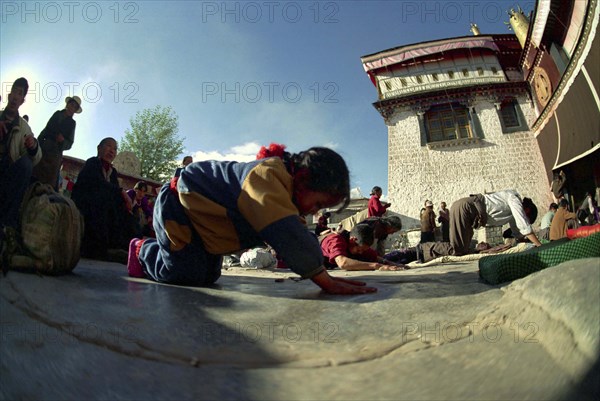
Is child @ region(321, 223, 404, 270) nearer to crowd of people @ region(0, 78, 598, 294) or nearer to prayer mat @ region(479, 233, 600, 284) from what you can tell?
crowd of people @ region(0, 78, 598, 294)

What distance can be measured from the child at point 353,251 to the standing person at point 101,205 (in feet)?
7.75

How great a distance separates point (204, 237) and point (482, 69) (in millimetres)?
19010

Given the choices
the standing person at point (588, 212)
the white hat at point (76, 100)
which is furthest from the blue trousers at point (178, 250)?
the standing person at point (588, 212)

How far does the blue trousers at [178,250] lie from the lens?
187cm

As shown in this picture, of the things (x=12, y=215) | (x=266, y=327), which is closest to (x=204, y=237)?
(x=266, y=327)

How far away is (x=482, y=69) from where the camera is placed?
16.9 m

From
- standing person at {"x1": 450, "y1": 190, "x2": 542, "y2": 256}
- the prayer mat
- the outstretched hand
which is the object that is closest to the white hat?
the outstretched hand

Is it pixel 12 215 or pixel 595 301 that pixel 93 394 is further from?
pixel 12 215

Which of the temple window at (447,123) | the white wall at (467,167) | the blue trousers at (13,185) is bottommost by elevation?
the blue trousers at (13,185)

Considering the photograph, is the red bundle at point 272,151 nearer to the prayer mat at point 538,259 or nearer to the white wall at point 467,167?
the prayer mat at point 538,259

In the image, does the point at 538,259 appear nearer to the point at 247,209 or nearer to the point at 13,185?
the point at 247,209

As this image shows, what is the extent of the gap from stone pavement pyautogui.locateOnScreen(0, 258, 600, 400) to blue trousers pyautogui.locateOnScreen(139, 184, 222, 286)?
1.85 feet

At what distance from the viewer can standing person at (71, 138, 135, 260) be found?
365 cm

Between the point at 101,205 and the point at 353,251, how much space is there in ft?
9.31
